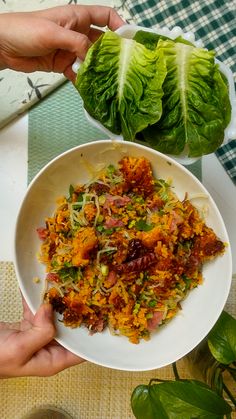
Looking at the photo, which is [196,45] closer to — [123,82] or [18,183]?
[123,82]

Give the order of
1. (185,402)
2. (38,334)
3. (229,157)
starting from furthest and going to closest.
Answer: (229,157), (38,334), (185,402)

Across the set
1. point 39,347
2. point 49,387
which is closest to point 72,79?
point 39,347

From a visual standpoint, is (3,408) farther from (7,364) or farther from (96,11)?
(96,11)

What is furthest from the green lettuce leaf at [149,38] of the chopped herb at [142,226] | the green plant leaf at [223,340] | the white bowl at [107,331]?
the green plant leaf at [223,340]

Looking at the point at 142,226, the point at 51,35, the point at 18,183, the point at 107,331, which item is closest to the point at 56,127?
the point at 18,183

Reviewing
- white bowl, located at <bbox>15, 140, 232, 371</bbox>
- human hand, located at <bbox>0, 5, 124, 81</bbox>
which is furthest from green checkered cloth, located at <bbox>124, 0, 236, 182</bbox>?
white bowl, located at <bbox>15, 140, 232, 371</bbox>

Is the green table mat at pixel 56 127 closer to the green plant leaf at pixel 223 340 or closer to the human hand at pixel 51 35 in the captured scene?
the human hand at pixel 51 35
